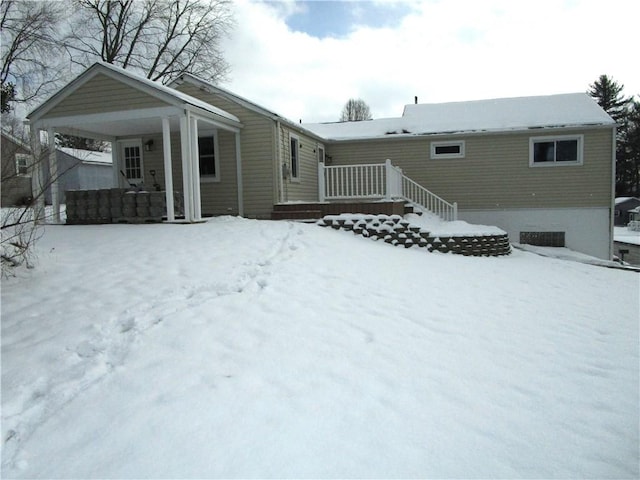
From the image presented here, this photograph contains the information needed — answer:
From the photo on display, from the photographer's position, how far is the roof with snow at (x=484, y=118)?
12.5 meters

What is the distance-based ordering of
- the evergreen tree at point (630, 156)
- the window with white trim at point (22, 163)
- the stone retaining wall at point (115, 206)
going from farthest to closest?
the evergreen tree at point (630, 156)
the stone retaining wall at point (115, 206)
the window with white trim at point (22, 163)

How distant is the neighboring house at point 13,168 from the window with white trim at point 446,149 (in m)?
11.0

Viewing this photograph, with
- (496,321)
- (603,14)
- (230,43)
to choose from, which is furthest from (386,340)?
(230,43)

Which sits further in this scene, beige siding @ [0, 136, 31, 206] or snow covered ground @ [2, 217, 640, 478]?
beige siding @ [0, 136, 31, 206]

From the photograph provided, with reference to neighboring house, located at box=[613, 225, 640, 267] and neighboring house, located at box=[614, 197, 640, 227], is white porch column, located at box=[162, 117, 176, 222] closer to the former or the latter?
neighboring house, located at box=[613, 225, 640, 267]

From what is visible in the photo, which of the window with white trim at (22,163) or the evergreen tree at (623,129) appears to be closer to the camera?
the window with white trim at (22,163)

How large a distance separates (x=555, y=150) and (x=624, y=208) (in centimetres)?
2526

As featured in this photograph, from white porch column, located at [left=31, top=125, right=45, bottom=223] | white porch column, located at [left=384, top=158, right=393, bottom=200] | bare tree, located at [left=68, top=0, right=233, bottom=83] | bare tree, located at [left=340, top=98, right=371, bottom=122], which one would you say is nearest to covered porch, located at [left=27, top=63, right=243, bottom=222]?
white porch column, located at [left=31, top=125, right=45, bottom=223]

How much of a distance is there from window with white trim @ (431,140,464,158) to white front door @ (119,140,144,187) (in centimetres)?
860

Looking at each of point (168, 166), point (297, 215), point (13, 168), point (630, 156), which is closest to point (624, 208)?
point (630, 156)

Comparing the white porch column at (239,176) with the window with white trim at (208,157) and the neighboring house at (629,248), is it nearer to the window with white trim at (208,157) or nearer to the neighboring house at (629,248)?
the window with white trim at (208,157)

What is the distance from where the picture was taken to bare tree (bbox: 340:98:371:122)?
37844mm

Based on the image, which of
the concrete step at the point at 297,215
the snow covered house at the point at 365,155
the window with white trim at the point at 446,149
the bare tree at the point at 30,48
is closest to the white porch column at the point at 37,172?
the snow covered house at the point at 365,155

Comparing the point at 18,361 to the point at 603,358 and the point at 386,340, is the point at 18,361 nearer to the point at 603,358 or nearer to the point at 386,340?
the point at 386,340
